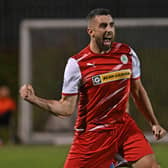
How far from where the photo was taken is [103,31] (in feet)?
23.0

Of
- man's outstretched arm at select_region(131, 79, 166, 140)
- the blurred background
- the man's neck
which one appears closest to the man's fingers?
the man's neck

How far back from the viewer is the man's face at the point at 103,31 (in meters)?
→ 7.00

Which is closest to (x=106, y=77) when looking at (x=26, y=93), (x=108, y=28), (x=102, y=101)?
(x=102, y=101)

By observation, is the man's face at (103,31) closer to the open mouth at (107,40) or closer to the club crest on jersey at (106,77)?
the open mouth at (107,40)

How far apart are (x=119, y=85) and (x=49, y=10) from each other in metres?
11.7

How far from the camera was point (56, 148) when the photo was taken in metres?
15.2

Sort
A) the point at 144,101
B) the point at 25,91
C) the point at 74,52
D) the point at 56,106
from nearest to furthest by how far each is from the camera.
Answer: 1. the point at 25,91
2. the point at 56,106
3. the point at 144,101
4. the point at 74,52

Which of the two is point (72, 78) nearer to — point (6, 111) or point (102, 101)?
point (102, 101)

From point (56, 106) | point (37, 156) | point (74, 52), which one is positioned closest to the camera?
point (56, 106)

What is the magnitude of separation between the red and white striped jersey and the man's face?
0.39ft

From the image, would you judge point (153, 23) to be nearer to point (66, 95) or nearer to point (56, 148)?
point (56, 148)

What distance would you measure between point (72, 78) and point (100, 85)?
0.87ft

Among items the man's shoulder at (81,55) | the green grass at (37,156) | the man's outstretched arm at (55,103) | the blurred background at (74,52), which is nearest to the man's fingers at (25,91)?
the man's outstretched arm at (55,103)

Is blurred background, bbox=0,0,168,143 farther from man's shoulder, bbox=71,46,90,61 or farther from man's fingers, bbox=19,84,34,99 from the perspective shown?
man's fingers, bbox=19,84,34,99
